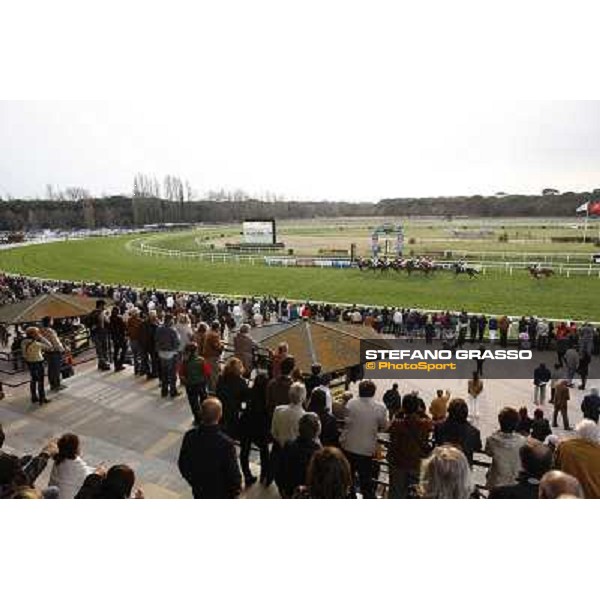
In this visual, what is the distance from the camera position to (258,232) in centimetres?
4372

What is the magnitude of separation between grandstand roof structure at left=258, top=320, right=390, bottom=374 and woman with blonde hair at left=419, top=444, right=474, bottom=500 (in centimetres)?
442

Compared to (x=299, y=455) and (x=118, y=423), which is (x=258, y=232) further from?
→ (x=299, y=455)

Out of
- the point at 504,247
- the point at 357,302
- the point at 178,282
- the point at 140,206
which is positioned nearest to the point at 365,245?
the point at 504,247

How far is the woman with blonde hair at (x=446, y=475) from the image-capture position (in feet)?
9.45

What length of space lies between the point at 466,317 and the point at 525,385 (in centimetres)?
414

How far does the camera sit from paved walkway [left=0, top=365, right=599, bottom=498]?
17.4 feet

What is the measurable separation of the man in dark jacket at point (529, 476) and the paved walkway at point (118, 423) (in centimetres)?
232

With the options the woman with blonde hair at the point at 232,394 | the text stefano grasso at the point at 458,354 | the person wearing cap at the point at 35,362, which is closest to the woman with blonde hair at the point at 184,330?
the person wearing cap at the point at 35,362

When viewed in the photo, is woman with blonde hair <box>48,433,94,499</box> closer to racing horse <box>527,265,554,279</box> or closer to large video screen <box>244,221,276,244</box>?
racing horse <box>527,265,554,279</box>

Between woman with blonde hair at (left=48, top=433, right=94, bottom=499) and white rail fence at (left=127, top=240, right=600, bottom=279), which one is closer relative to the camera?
woman with blonde hair at (left=48, top=433, right=94, bottom=499)

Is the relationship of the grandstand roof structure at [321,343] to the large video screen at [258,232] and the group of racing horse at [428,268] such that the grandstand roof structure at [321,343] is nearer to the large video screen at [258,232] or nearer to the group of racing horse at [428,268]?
the group of racing horse at [428,268]

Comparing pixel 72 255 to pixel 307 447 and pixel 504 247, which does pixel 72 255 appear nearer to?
pixel 504 247

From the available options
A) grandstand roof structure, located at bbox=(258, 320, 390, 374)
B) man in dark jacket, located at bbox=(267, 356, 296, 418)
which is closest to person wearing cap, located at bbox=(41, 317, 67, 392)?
grandstand roof structure, located at bbox=(258, 320, 390, 374)

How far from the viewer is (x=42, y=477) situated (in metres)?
5.10
